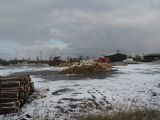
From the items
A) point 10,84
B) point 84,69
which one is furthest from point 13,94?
point 84,69

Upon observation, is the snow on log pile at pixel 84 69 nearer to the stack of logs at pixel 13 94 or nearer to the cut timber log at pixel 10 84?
the stack of logs at pixel 13 94

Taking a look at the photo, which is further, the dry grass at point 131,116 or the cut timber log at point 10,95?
the cut timber log at point 10,95

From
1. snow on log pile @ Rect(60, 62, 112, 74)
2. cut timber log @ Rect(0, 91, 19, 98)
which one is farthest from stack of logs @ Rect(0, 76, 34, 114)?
snow on log pile @ Rect(60, 62, 112, 74)

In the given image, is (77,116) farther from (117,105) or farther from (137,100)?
(137,100)

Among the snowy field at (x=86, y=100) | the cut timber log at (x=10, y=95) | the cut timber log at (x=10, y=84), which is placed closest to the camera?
the snowy field at (x=86, y=100)

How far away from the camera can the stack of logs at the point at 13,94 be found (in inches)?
420

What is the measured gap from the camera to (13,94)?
11.5m

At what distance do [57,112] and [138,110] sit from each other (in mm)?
2461

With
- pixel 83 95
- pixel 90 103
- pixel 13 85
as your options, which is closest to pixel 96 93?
pixel 83 95

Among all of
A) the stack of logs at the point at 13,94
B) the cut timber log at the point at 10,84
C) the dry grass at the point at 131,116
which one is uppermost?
the cut timber log at the point at 10,84

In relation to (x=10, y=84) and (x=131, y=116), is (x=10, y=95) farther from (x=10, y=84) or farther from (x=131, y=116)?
(x=131, y=116)

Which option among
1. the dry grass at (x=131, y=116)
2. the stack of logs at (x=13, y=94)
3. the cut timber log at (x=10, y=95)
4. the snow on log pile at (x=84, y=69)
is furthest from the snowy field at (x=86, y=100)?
the snow on log pile at (x=84, y=69)

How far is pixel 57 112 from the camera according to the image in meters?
10.4

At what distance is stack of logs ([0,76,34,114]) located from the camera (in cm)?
1066
